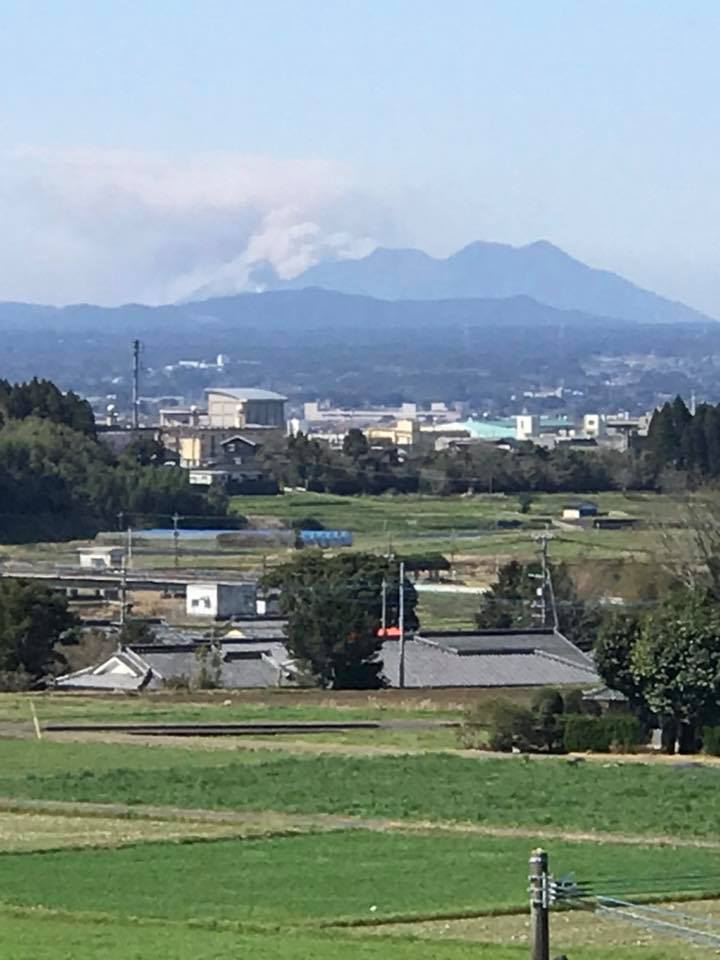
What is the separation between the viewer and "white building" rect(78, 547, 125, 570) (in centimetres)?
5562

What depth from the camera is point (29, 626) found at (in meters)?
36.9

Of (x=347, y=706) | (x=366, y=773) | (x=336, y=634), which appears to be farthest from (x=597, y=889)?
(x=336, y=634)

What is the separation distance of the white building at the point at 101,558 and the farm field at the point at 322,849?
98.0ft

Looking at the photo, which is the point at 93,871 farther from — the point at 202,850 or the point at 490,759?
the point at 490,759

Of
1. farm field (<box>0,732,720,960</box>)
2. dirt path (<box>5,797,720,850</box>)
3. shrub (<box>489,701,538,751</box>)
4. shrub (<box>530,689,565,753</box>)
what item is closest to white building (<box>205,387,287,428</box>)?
shrub (<box>530,689,565,753</box>)

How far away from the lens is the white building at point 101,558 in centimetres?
5562

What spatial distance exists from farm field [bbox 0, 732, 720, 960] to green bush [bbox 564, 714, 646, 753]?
2.34 meters

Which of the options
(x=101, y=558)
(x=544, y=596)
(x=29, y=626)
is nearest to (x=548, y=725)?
(x=29, y=626)

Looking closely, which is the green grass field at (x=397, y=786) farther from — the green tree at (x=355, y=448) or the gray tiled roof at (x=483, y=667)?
the green tree at (x=355, y=448)

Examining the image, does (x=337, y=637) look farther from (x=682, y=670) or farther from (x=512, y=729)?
(x=512, y=729)

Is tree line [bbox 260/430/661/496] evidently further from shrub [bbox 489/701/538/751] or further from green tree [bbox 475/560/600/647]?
shrub [bbox 489/701/538/751]

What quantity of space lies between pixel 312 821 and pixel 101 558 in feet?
127

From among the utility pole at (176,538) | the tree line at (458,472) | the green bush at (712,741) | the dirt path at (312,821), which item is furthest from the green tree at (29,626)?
the tree line at (458,472)

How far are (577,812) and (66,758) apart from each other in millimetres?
7200
